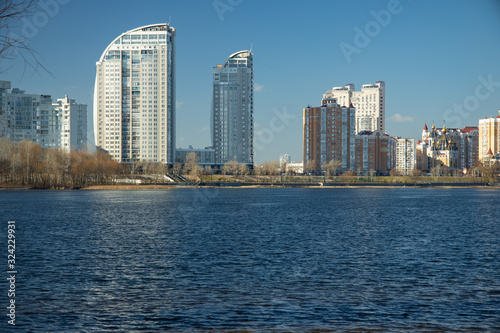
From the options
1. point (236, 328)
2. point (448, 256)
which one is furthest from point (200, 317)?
point (448, 256)

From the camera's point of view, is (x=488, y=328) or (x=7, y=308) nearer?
(x=488, y=328)

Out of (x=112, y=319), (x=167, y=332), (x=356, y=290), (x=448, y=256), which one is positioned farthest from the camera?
(x=448, y=256)

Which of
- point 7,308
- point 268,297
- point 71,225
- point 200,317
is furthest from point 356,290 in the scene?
point 71,225

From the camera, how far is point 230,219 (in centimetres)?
6600

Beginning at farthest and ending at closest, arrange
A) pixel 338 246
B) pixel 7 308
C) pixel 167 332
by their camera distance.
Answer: pixel 338 246 → pixel 7 308 → pixel 167 332

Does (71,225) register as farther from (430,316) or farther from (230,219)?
(430,316)

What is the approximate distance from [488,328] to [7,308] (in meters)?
19.4

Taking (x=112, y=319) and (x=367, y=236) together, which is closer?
(x=112, y=319)

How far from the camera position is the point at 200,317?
65.5ft

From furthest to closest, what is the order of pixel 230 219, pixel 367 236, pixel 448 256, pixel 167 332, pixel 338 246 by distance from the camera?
pixel 230 219 → pixel 367 236 → pixel 338 246 → pixel 448 256 → pixel 167 332

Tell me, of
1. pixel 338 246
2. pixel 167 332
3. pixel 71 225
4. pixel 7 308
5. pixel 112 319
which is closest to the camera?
pixel 167 332

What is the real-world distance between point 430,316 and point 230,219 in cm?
4683

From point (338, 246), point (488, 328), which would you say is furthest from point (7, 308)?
point (338, 246)

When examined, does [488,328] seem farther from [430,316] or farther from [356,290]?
[356,290]
